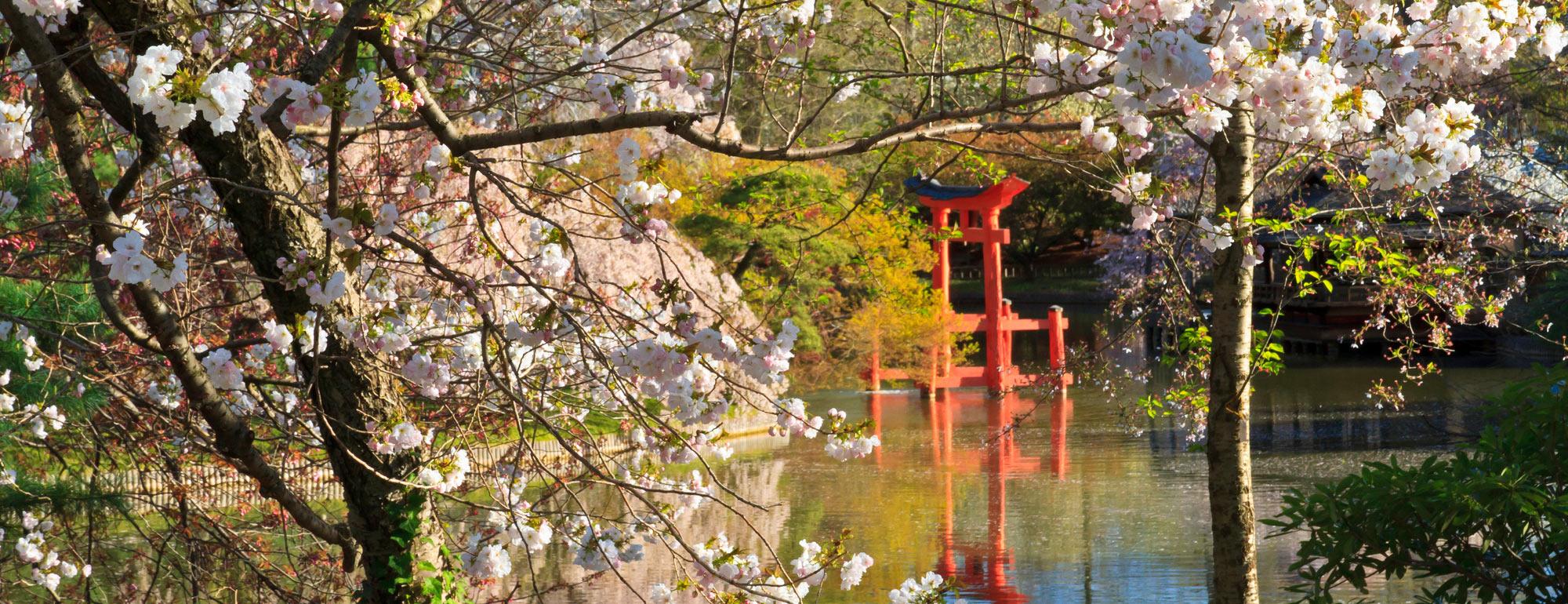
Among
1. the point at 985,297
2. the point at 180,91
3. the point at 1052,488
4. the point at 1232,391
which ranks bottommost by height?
the point at 1052,488

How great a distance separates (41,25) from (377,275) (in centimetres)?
76

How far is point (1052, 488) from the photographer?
895 centimetres

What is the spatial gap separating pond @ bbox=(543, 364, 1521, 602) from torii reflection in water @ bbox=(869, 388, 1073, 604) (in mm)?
19

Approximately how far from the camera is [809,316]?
13.4 metres

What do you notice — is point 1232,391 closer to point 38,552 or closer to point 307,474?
point 38,552

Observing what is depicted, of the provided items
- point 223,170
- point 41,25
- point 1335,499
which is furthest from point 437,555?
point 1335,499

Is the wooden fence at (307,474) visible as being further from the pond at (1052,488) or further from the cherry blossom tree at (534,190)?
the pond at (1052,488)

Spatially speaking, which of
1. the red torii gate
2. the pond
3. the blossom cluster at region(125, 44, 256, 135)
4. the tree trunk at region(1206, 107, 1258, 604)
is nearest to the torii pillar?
the red torii gate

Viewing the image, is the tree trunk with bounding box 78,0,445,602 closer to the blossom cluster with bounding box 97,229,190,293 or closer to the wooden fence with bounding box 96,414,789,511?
the wooden fence with bounding box 96,414,789,511

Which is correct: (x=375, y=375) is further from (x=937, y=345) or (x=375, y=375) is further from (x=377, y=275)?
(x=937, y=345)

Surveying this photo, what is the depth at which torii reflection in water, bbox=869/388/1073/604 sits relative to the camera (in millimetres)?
6398

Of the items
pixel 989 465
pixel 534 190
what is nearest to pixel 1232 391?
pixel 534 190

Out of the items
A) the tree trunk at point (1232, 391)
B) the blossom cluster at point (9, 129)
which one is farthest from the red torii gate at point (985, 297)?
the blossom cluster at point (9, 129)

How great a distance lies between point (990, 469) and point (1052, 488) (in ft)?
2.98
